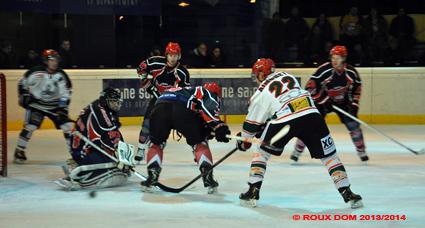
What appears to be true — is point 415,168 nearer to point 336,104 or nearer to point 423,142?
point 336,104

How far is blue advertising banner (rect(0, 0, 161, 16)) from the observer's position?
11734mm

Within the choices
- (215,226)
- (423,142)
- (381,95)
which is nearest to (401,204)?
(215,226)

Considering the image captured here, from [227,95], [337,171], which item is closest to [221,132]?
[337,171]

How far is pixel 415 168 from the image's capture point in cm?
749

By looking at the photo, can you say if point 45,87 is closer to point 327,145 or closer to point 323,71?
A: point 323,71

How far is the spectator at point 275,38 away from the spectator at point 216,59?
0.89 metres

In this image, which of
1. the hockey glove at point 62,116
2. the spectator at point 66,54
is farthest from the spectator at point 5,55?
the hockey glove at point 62,116

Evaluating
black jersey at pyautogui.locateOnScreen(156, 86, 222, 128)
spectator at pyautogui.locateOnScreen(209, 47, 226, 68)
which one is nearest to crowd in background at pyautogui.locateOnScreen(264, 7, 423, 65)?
spectator at pyautogui.locateOnScreen(209, 47, 226, 68)

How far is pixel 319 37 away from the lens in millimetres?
12469

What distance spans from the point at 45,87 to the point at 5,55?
3.90m

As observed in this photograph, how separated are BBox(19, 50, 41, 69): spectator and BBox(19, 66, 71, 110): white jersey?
3.69 m

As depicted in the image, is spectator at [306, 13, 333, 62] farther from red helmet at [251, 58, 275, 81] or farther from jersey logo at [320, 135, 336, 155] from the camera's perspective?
jersey logo at [320, 135, 336, 155]

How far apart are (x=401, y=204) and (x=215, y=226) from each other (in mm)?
1630

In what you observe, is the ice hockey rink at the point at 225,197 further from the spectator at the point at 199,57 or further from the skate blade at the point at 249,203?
the spectator at the point at 199,57
